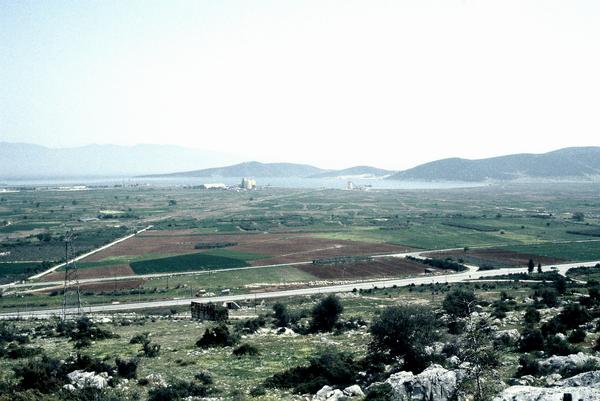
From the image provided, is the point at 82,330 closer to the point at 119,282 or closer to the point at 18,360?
the point at 18,360

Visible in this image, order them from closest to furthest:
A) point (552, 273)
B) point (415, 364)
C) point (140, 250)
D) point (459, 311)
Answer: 1. point (415, 364)
2. point (459, 311)
3. point (552, 273)
4. point (140, 250)

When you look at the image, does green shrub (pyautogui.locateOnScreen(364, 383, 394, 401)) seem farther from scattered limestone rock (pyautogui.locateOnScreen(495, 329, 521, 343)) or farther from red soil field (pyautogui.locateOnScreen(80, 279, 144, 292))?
red soil field (pyautogui.locateOnScreen(80, 279, 144, 292))

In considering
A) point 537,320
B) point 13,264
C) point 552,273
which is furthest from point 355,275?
point 13,264

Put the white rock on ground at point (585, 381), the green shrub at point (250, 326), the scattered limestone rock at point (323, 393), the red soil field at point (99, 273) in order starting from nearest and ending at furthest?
the white rock on ground at point (585, 381), the scattered limestone rock at point (323, 393), the green shrub at point (250, 326), the red soil field at point (99, 273)

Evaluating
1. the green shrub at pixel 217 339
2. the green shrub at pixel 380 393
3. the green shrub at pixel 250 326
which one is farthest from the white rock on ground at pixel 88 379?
the green shrub at pixel 250 326

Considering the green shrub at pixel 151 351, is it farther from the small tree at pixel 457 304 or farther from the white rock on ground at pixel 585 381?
the white rock on ground at pixel 585 381
